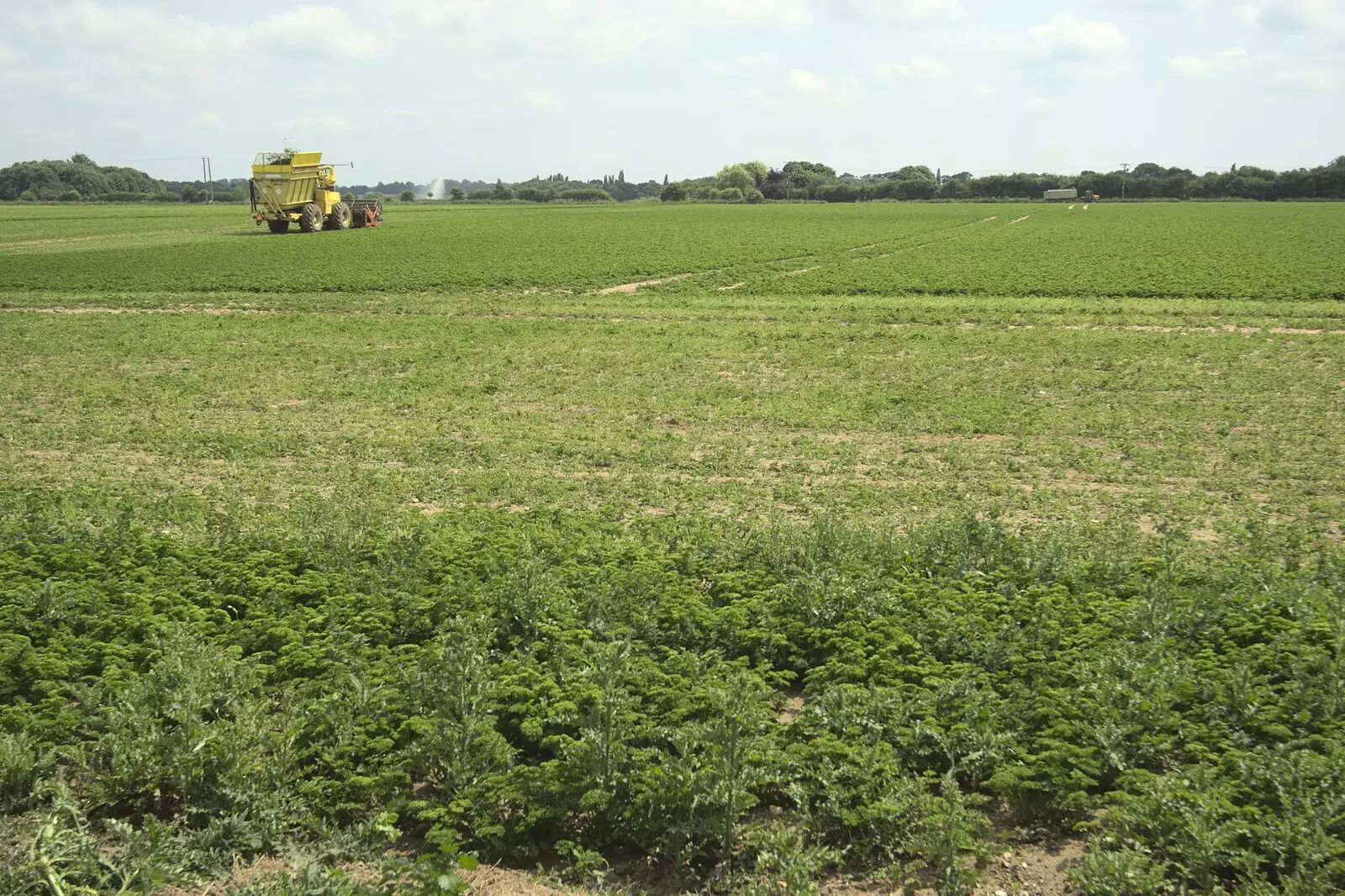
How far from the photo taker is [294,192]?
190ft

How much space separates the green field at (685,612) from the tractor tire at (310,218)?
1542 inches

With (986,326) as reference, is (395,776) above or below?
below

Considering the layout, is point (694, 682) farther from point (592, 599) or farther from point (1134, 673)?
point (1134, 673)

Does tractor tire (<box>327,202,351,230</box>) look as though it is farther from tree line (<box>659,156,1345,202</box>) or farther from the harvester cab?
tree line (<box>659,156,1345,202</box>)

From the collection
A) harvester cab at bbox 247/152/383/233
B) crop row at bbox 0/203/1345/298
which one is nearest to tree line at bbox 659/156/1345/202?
crop row at bbox 0/203/1345/298

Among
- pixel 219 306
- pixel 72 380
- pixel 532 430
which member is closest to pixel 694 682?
pixel 532 430

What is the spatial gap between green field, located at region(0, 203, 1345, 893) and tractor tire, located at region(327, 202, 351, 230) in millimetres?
41854

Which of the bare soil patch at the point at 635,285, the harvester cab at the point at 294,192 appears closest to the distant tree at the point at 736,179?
the harvester cab at the point at 294,192

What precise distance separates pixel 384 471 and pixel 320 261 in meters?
30.0

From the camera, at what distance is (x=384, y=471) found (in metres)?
13.8

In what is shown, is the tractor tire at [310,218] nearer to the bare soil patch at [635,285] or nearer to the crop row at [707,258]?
the crop row at [707,258]

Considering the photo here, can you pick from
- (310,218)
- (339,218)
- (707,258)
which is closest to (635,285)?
(707,258)

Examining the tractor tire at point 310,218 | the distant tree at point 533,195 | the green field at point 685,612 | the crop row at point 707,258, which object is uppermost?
the distant tree at point 533,195

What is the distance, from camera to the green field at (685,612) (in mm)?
6043
